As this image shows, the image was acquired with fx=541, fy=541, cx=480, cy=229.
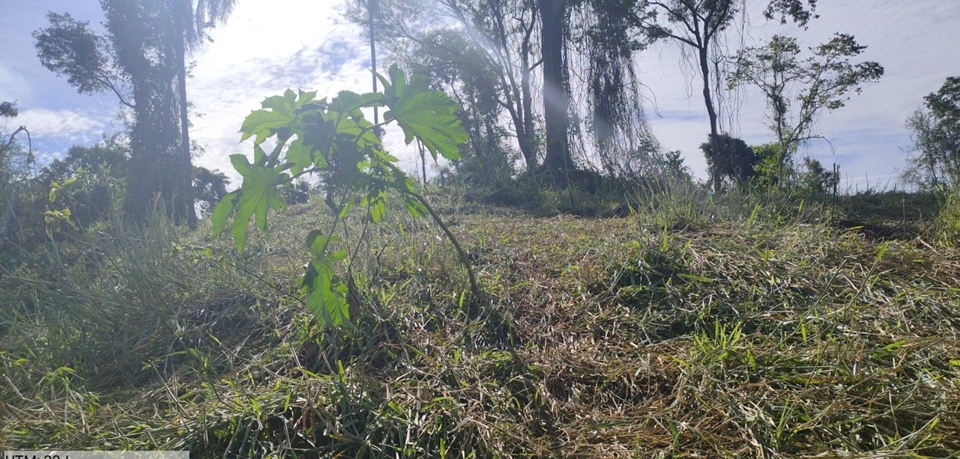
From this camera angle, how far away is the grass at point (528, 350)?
149 cm

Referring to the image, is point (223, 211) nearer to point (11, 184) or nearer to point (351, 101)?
point (351, 101)

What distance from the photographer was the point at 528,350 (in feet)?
6.49

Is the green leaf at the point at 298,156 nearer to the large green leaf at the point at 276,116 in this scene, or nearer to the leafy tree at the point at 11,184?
the large green leaf at the point at 276,116

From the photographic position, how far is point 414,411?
1.61 meters

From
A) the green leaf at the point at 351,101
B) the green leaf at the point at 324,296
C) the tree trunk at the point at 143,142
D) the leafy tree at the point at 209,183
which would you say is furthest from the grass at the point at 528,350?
the leafy tree at the point at 209,183

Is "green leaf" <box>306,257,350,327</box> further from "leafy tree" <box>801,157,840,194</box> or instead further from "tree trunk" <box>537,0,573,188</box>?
"tree trunk" <box>537,0,573,188</box>

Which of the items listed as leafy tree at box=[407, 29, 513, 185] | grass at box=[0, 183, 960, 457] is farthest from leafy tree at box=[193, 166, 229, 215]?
grass at box=[0, 183, 960, 457]

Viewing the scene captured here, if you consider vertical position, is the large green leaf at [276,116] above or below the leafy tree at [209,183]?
below

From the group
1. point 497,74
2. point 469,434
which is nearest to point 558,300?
point 469,434

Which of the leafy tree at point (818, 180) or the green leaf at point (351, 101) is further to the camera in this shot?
the leafy tree at point (818, 180)

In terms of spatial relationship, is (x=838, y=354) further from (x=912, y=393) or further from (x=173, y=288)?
(x=173, y=288)

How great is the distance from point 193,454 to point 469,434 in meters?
0.76

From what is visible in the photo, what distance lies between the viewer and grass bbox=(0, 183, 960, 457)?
4.90 feet

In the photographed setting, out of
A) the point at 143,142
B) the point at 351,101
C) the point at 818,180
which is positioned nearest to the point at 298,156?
the point at 351,101
